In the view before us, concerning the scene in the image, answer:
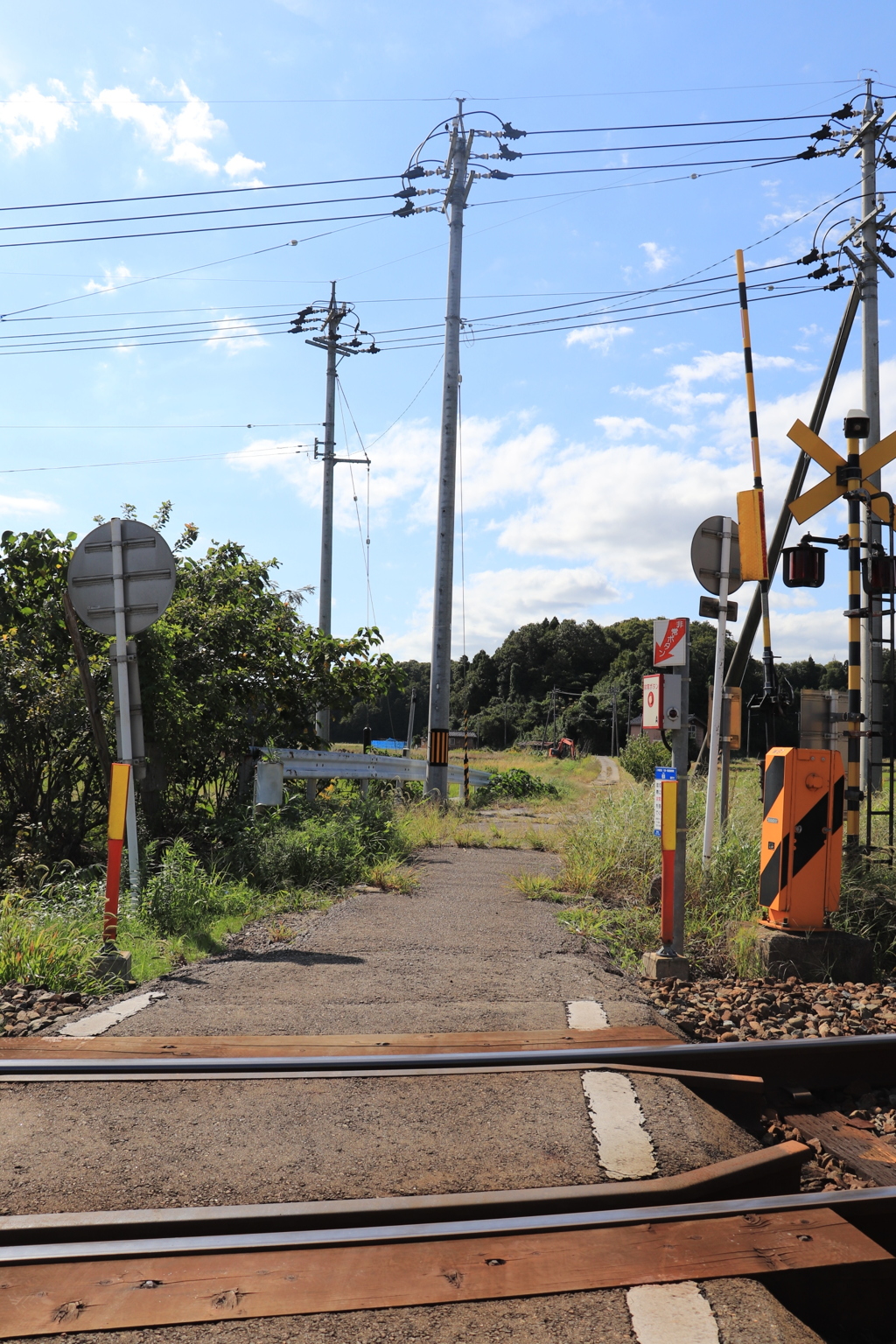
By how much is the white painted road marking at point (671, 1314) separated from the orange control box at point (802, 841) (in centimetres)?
413

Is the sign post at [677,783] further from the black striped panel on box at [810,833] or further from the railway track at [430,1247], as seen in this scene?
the railway track at [430,1247]

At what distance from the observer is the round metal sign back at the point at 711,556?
8984mm

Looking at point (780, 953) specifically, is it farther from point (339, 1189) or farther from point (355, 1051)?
point (339, 1189)

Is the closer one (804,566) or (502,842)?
(804,566)

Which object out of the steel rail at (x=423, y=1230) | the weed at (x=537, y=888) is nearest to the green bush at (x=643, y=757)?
the weed at (x=537, y=888)

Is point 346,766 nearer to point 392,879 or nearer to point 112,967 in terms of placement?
point 392,879

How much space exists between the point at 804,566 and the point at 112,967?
6190 mm

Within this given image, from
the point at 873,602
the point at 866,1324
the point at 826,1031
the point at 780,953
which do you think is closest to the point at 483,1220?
the point at 866,1324

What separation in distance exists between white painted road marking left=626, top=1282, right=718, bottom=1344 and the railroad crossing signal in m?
7.06

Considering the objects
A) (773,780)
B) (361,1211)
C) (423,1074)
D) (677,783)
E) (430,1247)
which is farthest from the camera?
(773,780)

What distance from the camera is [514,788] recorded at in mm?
21812

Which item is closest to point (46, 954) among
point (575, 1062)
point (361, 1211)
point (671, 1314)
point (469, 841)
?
point (575, 1062)

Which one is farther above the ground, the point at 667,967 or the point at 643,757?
the point at 643,757

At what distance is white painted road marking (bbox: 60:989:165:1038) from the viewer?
14.4 ft
